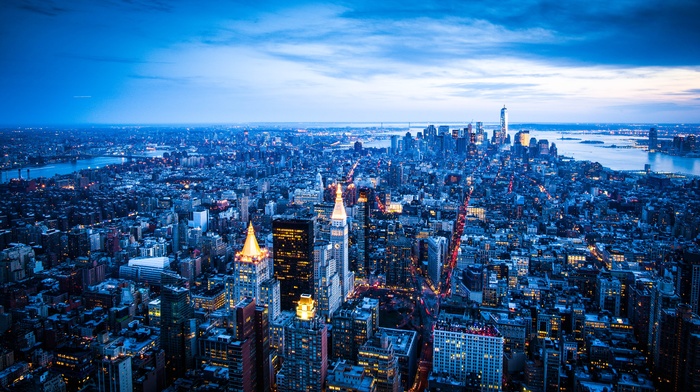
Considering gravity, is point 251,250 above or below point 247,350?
above

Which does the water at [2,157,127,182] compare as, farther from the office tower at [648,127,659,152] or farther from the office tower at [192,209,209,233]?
the office tower at [648,127,659,152]

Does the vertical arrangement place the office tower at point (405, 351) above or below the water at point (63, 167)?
below

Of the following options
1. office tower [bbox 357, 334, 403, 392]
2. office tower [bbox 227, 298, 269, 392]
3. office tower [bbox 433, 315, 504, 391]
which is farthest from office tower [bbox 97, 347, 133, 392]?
office tower [bbox 433, 315, 504, 391]

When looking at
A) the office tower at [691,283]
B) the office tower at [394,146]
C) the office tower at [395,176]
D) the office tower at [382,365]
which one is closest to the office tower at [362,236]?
the office tower at [382,365]

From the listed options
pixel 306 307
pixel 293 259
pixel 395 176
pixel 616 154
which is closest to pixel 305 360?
pixel 306 307

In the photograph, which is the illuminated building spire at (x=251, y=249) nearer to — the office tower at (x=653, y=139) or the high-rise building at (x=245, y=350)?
the high-rise building at (x=245, y=350)

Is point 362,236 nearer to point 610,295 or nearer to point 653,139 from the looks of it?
point 610,295
